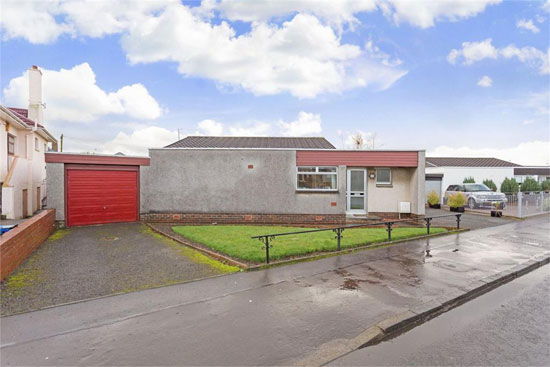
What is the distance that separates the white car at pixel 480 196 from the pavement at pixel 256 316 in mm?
13741

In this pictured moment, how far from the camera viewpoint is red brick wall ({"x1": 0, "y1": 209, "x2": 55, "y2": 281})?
561cm

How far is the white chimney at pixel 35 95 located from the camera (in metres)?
17.8

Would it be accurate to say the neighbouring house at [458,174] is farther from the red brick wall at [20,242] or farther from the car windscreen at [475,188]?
the red brick wall at [20,242]

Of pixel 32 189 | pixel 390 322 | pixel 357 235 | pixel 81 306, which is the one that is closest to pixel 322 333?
pixel 390 322

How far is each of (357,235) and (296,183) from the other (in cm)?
451

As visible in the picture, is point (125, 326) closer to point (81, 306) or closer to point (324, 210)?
point (81, 306)

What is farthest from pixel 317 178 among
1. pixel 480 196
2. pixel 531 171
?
pixel 531 171

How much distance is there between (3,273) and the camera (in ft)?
18.0

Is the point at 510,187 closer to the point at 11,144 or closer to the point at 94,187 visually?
the point at 94,187

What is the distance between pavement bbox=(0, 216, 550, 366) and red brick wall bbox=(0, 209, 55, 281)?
2.18 metres

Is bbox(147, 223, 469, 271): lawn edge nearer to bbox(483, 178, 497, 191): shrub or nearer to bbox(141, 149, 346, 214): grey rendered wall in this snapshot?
bbox(141, 149, 346, 214): grey rendered wall

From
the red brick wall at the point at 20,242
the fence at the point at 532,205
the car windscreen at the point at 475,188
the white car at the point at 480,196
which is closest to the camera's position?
the red brick wall at the point at 20,242

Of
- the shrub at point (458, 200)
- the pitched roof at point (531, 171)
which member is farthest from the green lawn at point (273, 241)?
the pitched roof at point (531, 171)

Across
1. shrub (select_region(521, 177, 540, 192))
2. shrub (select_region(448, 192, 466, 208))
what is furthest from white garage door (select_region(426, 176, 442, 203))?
shrub (select_region(521, 177, 540, 192))
